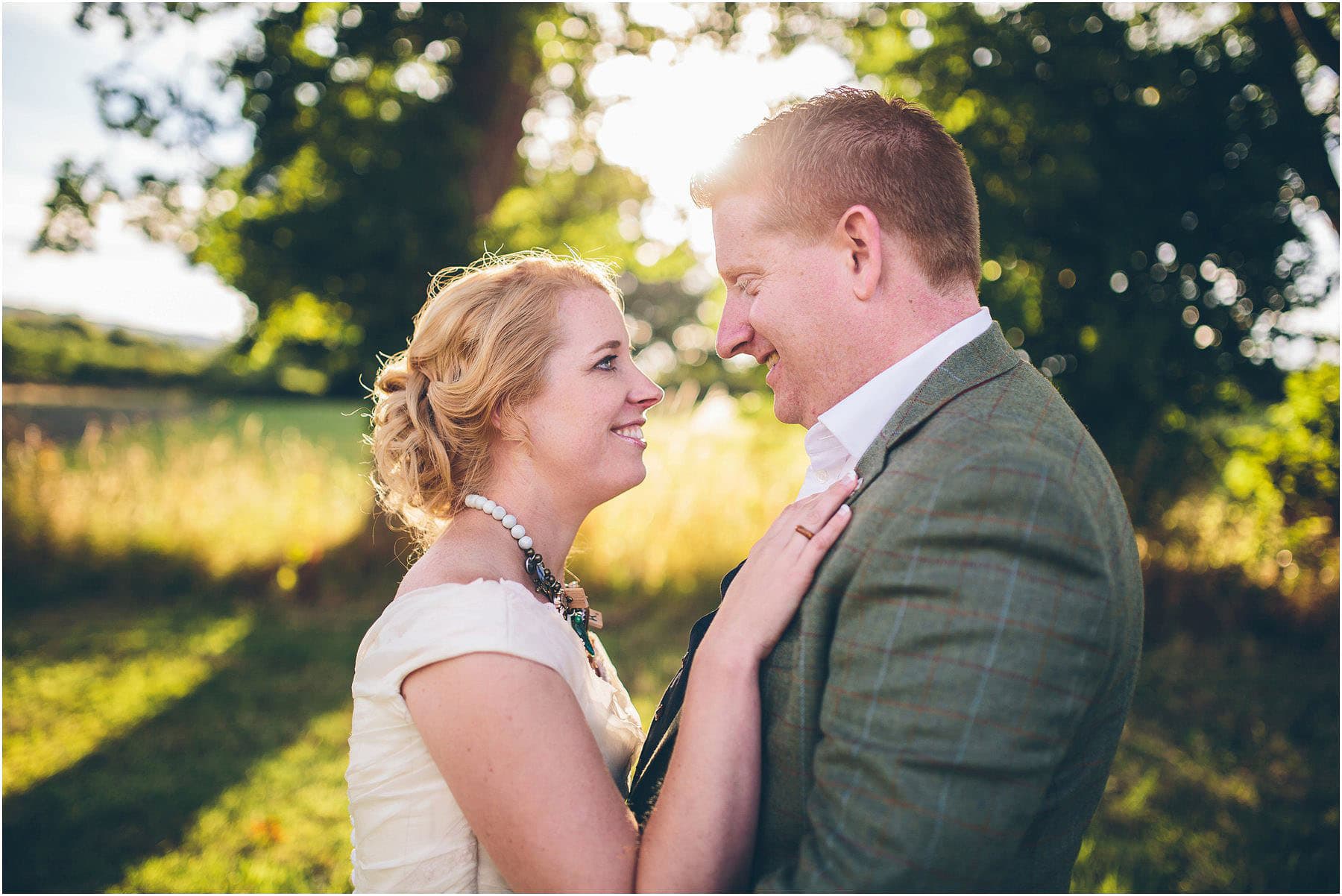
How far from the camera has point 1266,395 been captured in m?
6.84

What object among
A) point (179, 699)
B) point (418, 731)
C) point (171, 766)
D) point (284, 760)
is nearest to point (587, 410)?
point (418, 731)

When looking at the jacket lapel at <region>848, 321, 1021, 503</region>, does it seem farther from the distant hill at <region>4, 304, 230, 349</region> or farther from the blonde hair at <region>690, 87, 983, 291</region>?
the distant hill at <region>4, 304, 230, 349</region>

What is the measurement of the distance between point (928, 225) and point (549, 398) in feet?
3.78

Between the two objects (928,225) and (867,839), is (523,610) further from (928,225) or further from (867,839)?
(928,225)

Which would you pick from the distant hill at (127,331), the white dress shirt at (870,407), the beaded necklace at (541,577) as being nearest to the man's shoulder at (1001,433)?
the white dress shirt at (870,407)

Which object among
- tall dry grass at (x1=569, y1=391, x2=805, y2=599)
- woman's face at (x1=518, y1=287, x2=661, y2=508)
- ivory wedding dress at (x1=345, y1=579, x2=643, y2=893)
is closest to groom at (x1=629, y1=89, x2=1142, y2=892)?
ivory wedding dress at (x1=345, y1=579, x2=643, y2=893)

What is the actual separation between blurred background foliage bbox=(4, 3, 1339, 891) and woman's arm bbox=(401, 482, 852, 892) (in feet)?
7.26

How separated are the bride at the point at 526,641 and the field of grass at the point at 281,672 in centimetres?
268

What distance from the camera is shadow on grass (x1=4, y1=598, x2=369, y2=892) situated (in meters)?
4.32

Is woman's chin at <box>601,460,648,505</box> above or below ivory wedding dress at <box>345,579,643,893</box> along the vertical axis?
above

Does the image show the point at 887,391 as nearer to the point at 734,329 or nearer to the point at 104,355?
the point at 734,329

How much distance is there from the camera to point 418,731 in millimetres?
1949

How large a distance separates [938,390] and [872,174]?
0.55 metres

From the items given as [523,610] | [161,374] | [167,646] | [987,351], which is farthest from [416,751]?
[161,374]
